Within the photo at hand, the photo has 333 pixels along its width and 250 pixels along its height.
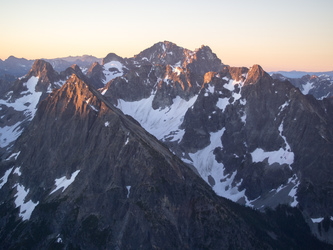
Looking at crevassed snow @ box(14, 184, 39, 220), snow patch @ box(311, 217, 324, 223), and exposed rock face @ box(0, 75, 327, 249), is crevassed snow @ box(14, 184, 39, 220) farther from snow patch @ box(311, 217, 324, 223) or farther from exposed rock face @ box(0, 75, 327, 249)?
snow patch @ box(311, 217, 324, 223)

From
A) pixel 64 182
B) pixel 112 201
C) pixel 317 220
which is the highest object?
pixel 112 201

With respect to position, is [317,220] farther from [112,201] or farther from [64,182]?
[64,182]

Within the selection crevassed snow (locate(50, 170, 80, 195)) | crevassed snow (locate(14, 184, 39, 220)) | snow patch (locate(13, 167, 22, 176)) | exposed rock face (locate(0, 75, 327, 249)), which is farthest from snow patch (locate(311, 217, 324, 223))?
snow patch (locate(13, 167, 22, 176))

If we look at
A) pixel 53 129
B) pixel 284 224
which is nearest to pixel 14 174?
pixel 53 129

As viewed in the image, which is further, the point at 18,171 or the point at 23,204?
the point at 18,171

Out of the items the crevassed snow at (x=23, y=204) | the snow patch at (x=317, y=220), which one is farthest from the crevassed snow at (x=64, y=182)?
the snow patch at (x=317, y=220)

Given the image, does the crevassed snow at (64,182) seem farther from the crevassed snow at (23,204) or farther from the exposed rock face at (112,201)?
the crevassed snow at (23,204)

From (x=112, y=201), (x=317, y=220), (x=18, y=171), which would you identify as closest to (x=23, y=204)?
(x=18, y=171)
